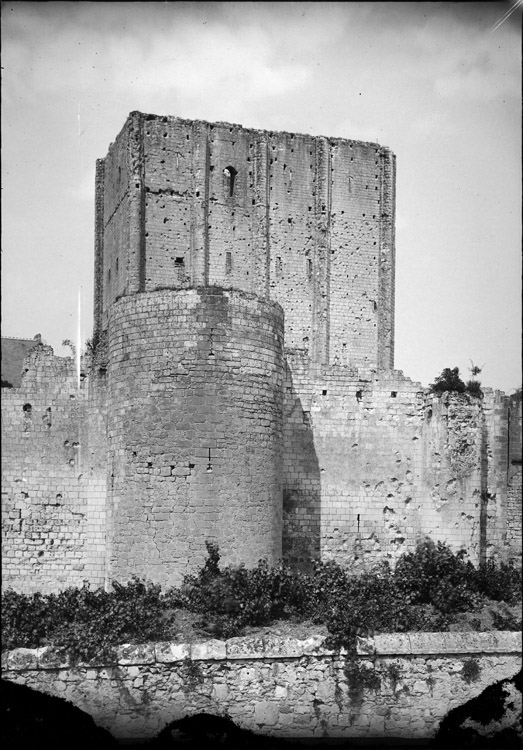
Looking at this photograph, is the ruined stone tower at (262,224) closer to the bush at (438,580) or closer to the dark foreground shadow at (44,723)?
the bush at (438,580)

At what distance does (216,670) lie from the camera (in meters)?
12.3

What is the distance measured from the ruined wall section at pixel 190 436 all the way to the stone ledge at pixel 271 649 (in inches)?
61.5

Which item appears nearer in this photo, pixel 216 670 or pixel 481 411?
pixel 216 670

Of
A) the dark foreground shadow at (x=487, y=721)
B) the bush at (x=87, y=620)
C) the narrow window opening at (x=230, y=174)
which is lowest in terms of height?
the dark foreground shadow at (x=487, y=721)

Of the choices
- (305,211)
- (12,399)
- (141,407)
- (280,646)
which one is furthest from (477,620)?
(305,211)

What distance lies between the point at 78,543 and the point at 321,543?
13.2ft

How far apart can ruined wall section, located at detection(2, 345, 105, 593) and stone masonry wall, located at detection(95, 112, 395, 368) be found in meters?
17.4

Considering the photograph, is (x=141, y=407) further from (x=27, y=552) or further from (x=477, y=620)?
(x=477, y=620)

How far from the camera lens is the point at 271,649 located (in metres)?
12.4

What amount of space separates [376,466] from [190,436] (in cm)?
444

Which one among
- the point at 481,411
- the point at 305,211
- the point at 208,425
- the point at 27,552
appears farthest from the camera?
the point at 305,211

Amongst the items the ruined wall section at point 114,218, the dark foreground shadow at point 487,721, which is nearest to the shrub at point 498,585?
the dark foreground shadow at point 487,721

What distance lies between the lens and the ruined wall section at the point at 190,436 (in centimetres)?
1370

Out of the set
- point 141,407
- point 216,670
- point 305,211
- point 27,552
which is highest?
point 305,211
